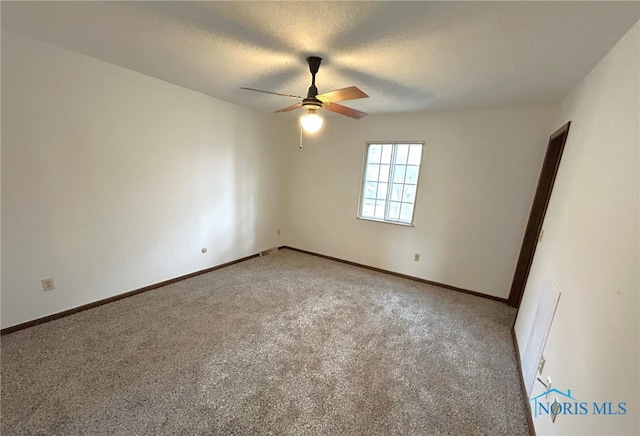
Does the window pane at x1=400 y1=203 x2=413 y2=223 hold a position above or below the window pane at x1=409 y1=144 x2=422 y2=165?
below

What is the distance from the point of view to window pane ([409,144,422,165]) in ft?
11.3

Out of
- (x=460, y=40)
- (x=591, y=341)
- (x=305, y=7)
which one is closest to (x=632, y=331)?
(x=591, y=341)

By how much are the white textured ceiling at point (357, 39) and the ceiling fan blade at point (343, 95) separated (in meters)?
0.27

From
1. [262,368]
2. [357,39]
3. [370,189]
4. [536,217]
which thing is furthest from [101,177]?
[536,217]

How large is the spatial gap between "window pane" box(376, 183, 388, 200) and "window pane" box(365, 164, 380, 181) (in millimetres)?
143

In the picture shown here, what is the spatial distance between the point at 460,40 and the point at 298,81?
1389 millimetres

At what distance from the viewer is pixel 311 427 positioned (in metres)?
1.43

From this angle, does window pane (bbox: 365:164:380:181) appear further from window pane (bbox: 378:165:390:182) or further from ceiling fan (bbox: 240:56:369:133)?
ceiling fan (bbox: 240:56:369:133)

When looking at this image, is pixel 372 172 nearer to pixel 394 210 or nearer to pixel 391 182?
pixel 391 182

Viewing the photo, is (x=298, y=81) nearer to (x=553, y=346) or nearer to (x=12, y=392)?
(x=553, y=346)

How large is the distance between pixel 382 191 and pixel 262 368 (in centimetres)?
282

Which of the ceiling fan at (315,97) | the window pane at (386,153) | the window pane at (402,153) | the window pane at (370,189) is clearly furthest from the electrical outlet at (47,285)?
the window pane at (402,153)

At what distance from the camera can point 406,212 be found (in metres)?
3.64

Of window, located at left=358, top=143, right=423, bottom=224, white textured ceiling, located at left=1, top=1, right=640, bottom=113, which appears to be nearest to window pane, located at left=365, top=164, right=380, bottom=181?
window, located at left=358, top=143, right=423, bottom=224
